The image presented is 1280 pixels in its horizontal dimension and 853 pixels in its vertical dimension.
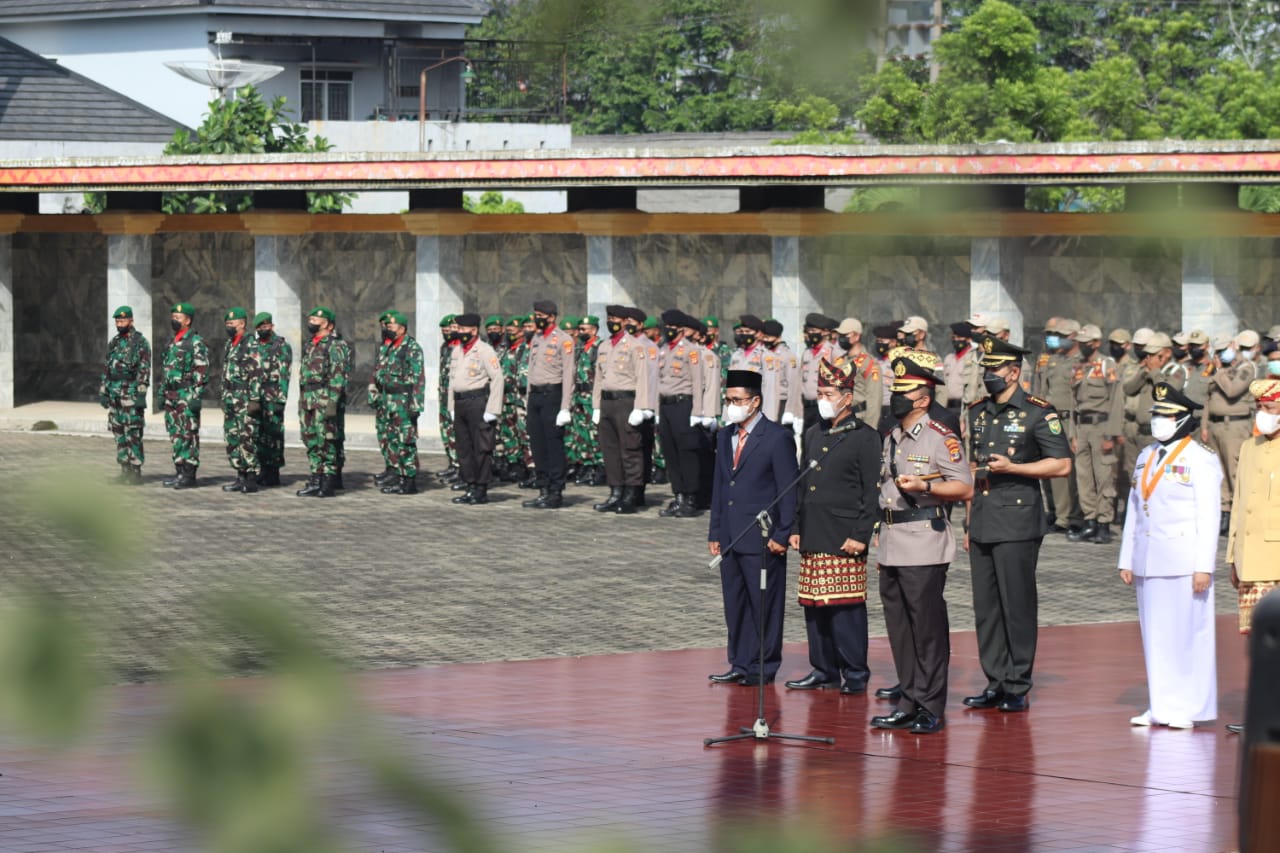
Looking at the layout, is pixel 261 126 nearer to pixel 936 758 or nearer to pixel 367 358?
pixel 367 358

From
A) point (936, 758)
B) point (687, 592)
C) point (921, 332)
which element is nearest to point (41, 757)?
point (936, 758)

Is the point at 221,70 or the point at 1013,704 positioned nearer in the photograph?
the point at 221,70

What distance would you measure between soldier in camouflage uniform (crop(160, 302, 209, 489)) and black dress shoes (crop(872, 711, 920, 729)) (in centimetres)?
1086

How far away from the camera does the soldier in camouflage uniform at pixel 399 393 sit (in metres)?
18.8

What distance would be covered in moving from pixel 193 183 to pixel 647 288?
18.2 ft

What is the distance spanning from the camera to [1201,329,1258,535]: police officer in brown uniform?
16.2 metres

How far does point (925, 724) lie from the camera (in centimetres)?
938

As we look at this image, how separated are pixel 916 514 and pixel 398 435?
33.1ft

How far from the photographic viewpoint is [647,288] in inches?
938

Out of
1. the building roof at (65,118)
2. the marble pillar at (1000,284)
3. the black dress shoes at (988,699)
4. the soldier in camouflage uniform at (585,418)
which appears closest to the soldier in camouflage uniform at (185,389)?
the soldier in camouflage uniform at (585,418)

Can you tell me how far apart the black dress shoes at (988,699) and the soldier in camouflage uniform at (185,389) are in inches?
419

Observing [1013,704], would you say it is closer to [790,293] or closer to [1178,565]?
[1178,565]

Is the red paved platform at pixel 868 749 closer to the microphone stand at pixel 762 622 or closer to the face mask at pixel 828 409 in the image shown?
the microphone stand at pixel 762 622

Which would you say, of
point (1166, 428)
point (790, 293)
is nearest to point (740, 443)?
point (1166, 428)
